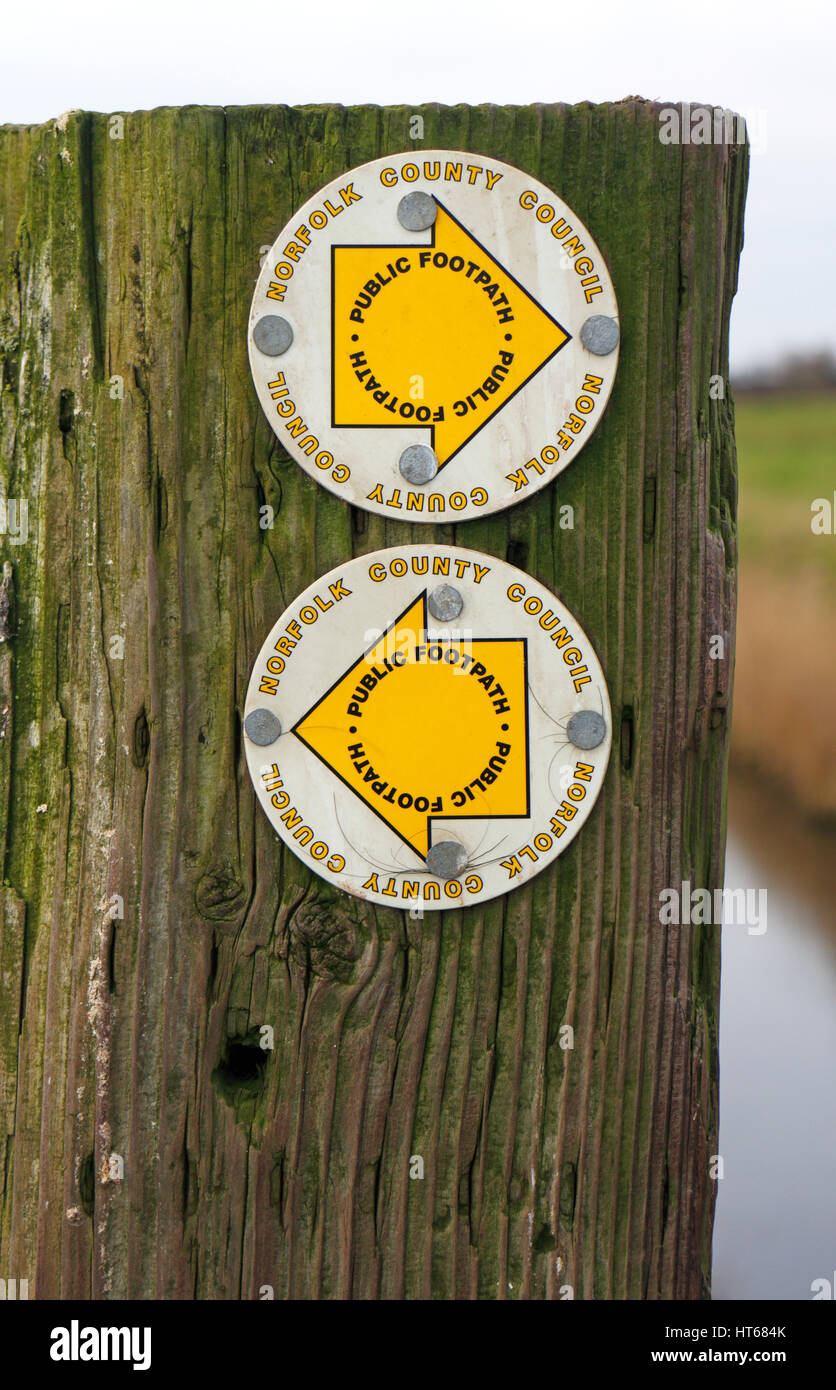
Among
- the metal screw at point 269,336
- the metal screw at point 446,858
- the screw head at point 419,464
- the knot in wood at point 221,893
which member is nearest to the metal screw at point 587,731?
the metal screw at point 446,858

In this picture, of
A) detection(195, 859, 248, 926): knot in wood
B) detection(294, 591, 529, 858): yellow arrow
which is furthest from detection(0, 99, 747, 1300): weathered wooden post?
detection(294, 591, 529, 858): yellow arrow

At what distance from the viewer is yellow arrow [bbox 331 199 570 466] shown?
130 centimetres

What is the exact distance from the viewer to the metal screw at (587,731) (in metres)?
1.31

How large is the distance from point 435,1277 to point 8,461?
3.89 feet

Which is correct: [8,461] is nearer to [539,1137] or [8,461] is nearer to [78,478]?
[78,478]

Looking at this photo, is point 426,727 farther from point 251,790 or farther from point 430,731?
point 251,790

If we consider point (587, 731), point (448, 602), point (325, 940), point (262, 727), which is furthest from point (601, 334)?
point (325, 940)

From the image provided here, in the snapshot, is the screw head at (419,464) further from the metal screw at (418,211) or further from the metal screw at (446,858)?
the metal screw at (446,858)

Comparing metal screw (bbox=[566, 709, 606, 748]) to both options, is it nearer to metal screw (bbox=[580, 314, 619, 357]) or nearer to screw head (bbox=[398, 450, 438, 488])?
screw head (bbox=[398, 450, 438, 488])

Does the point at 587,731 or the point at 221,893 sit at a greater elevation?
the point at 587,731

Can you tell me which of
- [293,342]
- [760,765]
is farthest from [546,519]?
[760,765]

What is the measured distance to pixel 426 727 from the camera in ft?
4.30

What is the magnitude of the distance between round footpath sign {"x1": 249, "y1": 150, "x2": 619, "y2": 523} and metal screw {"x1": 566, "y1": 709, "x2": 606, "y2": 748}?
0.29 m

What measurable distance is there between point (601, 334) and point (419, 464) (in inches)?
11.0
